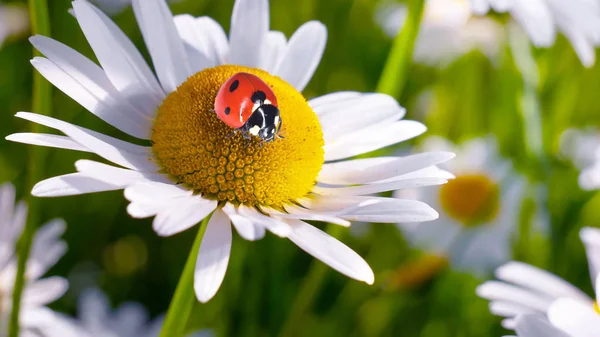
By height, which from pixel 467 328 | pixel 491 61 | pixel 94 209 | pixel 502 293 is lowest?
pixel 502 293

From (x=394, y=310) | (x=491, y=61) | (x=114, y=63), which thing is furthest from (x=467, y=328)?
(x=491, y=61)

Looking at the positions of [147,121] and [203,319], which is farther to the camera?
[203,319]

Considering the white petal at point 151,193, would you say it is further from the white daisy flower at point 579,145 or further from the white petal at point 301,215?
the white daisy flower at point 579,145

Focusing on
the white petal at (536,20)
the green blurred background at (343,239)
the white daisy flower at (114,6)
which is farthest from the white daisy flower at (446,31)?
the white petal at (536,20)

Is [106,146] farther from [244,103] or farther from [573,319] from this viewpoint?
[573,319]

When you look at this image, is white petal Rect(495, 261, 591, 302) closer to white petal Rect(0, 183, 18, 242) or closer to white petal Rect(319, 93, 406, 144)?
white petal Rect(319, 93, 406, 144)

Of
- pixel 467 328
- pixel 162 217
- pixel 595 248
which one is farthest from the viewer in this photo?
pixel 467 328

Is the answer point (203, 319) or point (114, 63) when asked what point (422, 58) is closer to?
point (203, 319)

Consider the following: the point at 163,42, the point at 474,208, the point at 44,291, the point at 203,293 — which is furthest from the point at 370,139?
the point at 474,208

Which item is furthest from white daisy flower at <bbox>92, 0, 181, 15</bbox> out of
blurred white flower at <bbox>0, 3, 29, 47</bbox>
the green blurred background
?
blurred white flower at <bbox>0, 3, 29, 47</bbox>
